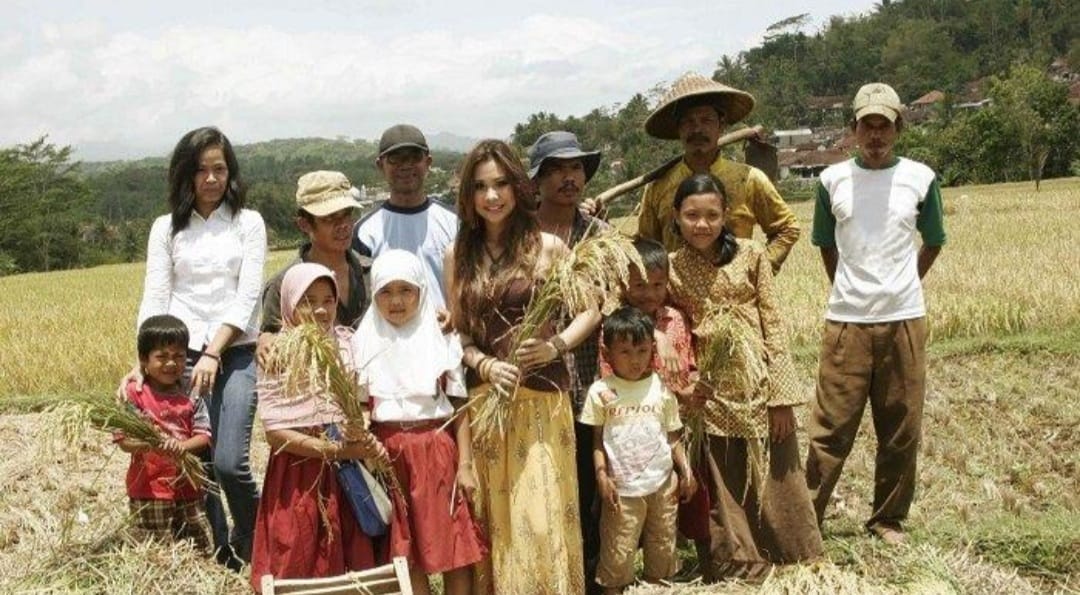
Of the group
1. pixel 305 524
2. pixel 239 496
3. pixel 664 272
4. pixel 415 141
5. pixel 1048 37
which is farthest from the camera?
pixel 1048 37

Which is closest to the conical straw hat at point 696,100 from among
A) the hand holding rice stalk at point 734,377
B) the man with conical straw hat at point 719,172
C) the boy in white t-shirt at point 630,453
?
the man with conical straw hat at point 719,172

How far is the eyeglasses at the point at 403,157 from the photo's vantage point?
402 centimetres

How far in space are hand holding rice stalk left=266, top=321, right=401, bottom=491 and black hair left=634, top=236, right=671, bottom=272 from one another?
114 cm

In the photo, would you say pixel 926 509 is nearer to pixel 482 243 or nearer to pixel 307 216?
pixel 482 243

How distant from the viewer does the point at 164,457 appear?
11.8 ft

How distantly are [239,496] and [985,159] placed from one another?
4492 centimetres

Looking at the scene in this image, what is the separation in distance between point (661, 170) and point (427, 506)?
5.90 ft

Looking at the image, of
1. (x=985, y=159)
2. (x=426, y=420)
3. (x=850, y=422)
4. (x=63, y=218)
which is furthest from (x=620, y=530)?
(x=63, y=218)

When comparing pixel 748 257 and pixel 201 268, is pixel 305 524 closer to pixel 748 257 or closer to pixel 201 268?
pixel 201 268

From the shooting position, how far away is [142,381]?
3635 millimetres

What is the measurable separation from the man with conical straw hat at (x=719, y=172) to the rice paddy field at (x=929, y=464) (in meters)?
1.36

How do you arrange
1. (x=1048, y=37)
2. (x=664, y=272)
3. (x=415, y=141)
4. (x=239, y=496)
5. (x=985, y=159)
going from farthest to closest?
(x=1048, y=37)
(x=985, y=159)
(x=415, y=141)
(x=239, y=496)
(x=664, y=272)

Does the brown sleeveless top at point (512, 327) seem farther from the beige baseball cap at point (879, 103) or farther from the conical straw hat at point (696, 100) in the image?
the beige baseball cap at point (879, 103)

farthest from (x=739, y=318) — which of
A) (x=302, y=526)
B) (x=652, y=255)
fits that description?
(x=302, y=526)
